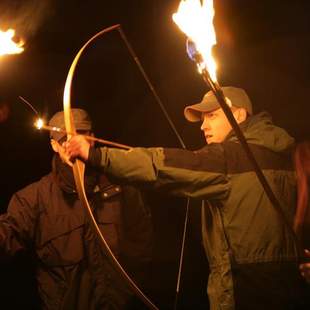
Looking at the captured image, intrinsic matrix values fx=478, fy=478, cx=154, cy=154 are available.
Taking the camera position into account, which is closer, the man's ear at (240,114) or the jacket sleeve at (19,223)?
the man's ear at (240,114)

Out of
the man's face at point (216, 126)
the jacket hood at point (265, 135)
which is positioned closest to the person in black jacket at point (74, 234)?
the man's face at point (216, 126)

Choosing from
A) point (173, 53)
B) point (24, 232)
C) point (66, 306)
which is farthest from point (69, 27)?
point (66, 306)

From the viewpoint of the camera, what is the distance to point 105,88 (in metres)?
5.86

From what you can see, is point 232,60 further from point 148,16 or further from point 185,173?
point 185,173

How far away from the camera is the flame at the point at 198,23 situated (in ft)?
8.24

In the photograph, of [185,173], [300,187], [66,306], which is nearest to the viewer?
→ [185,173]

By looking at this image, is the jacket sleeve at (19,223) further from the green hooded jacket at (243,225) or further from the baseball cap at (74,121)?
the green hooded jacket at (243,225)

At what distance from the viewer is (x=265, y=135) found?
277 centimetres

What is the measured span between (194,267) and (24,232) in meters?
2.54

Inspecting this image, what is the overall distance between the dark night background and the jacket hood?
2306 mm

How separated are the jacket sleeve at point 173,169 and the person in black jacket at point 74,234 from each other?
1.09 meters

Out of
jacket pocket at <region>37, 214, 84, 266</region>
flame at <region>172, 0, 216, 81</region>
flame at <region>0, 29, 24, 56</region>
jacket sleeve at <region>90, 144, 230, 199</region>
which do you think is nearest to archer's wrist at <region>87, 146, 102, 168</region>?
jacket sleeve at <region>90, 144, 230, 199</region>

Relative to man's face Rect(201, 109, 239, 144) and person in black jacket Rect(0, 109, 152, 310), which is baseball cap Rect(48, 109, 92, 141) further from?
man's face Rect(201, 109, 239, 144)

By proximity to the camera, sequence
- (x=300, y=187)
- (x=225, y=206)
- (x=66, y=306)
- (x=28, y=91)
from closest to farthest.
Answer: (x=225, y=206) → (x=300, y=187) → (x=66, y=306) → (x=28, y=91)
